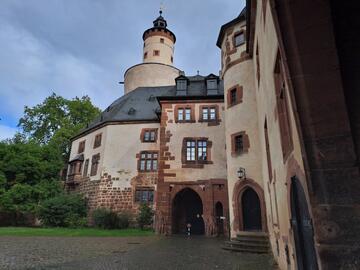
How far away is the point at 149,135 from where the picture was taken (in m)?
21.9

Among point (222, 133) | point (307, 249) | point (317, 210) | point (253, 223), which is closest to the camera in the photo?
point (317, 210)

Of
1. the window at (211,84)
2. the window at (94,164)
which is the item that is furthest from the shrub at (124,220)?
the window at (211,84)

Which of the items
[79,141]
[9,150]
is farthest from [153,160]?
[9,150]

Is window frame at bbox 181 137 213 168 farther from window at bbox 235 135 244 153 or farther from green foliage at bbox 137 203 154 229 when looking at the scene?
window at bbox 235 135 244 153

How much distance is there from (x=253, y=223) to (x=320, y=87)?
32.1 feet

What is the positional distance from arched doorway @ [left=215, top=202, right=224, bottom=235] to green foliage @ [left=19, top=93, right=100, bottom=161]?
20490 mm

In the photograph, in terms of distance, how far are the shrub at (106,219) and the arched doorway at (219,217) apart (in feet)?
23.5

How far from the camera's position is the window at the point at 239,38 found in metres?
13.4

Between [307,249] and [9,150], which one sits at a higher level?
[9,150]

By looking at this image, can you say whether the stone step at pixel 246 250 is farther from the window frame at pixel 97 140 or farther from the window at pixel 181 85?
the window frame at pixel 97 140

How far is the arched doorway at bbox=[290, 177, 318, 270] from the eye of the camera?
11.6 ft

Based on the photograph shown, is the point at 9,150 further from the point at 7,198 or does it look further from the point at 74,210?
the point at 74,210

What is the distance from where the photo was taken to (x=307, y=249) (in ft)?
12.1

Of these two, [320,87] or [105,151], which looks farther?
[105,151]
